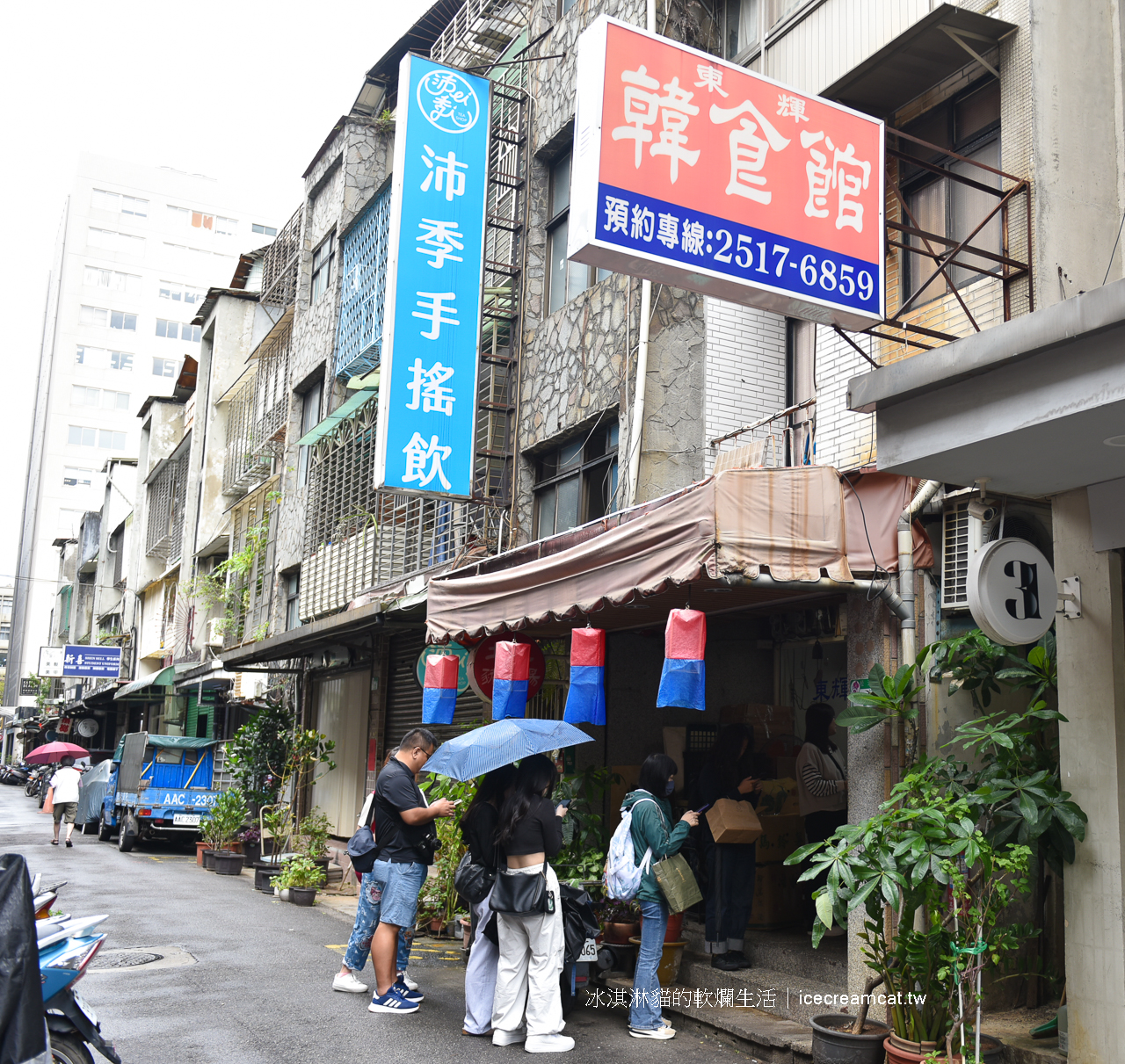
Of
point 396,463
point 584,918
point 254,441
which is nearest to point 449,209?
point 396,463

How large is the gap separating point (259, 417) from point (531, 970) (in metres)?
21.5

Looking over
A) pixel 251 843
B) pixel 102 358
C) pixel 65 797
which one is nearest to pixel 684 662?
pixel 251 843

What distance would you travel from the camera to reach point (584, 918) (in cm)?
779

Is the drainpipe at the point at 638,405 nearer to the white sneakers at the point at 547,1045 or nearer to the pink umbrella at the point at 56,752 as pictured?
the white sneakers at the point at 547,1045

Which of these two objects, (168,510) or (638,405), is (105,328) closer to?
(168,510)

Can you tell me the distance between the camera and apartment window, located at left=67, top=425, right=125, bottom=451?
2820 inches

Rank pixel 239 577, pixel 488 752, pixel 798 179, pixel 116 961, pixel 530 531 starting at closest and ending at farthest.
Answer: pixel 798 179 → pixel 488 752 → pixel 116 961 → pixel 530 531 → pixel 239 577

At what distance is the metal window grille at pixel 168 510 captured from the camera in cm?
3547

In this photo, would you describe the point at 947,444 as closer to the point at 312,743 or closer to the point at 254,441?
the point at 312,743

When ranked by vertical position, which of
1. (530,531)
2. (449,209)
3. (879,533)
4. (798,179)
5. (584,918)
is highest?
(449,209)

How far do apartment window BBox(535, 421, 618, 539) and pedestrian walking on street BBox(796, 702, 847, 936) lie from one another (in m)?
3.27

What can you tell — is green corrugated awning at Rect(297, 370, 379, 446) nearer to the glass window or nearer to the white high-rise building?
the glass window

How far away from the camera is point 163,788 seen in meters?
20.3

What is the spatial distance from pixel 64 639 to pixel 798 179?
222 feet
